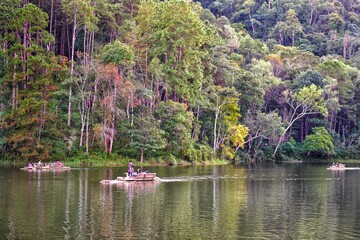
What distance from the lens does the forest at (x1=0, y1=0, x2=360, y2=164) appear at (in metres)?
65.9

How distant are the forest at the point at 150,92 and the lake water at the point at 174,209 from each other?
710 inches

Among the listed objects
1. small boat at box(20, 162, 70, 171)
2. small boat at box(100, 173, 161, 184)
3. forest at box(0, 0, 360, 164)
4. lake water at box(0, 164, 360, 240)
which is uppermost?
forest at box(0, 0, 360, 164)

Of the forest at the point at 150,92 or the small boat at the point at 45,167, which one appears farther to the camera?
the forest at the point at 150,92

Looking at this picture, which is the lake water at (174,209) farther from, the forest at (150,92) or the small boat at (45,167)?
the forest at (150,92)

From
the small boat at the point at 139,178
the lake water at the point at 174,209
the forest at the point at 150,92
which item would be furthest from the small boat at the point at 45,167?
the small boat at the point at 139,178

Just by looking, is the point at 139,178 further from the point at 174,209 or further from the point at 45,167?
the point at 174,209

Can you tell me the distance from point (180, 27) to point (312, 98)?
2749 centimetres

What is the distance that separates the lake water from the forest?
1804 cm

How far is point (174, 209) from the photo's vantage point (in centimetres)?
3164

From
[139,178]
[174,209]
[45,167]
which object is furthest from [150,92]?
[174,209]

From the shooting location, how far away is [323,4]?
463ft

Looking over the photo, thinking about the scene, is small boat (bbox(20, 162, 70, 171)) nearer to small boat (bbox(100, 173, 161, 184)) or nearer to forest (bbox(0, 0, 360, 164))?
forest (bbox(0, 0, 360, 164))

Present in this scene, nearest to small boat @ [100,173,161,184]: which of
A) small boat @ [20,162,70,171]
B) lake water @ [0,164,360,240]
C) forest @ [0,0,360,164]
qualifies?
lake water @ [0,164,360,240]

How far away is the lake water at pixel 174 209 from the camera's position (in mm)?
25094
